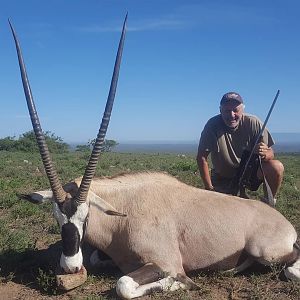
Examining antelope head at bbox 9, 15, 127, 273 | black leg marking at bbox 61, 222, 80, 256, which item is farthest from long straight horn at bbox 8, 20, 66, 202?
black leg marking at bbox 61, 222, 80, 256

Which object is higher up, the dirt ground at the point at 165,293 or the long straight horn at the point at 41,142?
the long straight horn at the point at 41,142

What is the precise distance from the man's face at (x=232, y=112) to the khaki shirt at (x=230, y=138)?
139mm

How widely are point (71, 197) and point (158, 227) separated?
0.96 metres

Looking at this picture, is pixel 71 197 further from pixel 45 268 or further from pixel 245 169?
pixel 245 169

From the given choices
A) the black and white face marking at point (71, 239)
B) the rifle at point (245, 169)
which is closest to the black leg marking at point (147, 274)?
the black and white face marking at point (71, 239)

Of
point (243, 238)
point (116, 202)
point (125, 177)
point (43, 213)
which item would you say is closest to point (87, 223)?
point (116, 202)

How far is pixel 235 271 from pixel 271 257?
1.37ft

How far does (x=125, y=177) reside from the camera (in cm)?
561

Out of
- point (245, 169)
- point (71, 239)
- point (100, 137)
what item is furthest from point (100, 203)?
point (245, 169)

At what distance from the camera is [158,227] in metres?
5.10

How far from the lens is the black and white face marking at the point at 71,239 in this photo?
184 inches

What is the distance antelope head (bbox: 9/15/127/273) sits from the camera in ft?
15.2

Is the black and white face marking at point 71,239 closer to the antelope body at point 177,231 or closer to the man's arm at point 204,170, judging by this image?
the antelope body at point 177,231

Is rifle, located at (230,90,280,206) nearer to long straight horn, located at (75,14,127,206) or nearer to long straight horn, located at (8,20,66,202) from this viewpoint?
long straight horn, located at (75,14,127,206)
